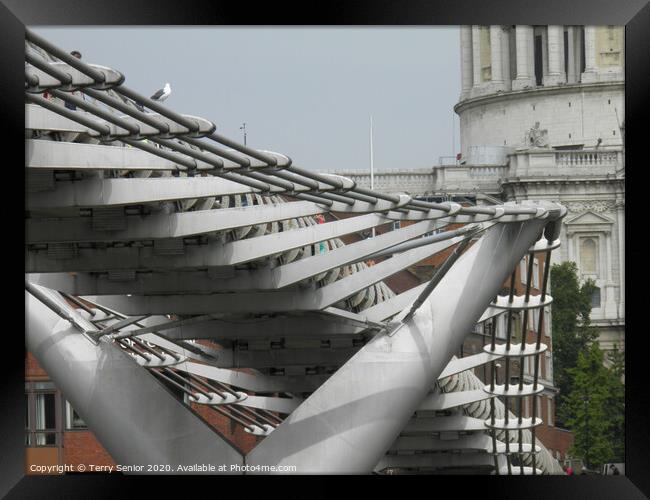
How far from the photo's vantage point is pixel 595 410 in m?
36.1

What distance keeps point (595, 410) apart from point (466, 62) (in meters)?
71.7

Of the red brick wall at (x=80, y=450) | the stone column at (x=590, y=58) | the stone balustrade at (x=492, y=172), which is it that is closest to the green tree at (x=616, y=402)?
the red brick wall at (x=80, y=450)

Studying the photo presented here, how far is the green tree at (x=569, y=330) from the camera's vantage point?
1714 inches

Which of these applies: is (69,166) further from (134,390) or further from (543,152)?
(543,152)

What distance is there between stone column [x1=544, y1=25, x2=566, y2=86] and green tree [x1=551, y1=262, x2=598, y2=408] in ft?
168

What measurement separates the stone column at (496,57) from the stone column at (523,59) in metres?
0.71

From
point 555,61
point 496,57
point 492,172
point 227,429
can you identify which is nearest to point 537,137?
point 496,57

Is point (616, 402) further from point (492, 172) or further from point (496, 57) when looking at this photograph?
point (496, 57)

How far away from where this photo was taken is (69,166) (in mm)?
24297

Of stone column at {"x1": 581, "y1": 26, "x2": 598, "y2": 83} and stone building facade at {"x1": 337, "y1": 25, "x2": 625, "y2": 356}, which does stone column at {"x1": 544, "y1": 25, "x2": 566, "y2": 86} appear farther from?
stone column at {"x1": 581, "y1": 26, "x2": 598, "y2": 83}

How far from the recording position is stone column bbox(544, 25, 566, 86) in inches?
4016

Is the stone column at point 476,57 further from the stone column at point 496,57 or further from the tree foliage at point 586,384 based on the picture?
the tree foliage at point 586,384
